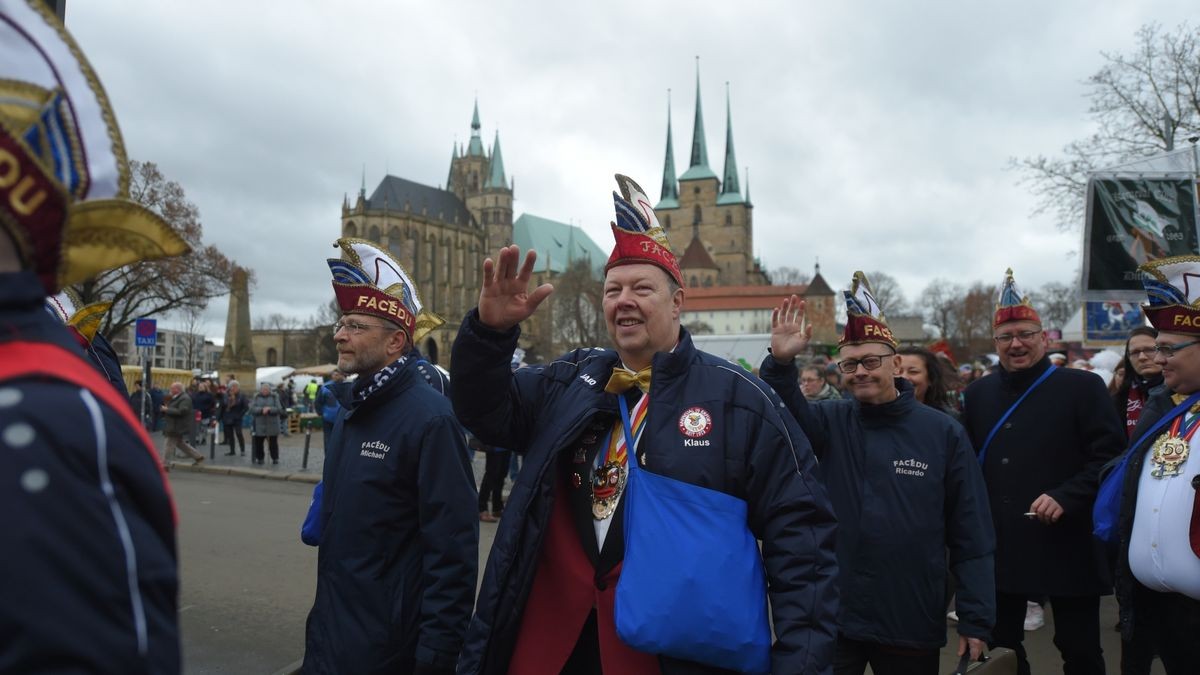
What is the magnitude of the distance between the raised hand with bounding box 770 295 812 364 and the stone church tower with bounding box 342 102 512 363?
80.3m

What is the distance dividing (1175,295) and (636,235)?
108 inches

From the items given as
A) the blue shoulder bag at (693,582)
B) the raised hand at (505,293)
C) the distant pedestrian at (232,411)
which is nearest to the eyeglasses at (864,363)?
the blue shoulder bag at (693,582)

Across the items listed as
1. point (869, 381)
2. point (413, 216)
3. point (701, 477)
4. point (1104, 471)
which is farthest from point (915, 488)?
point (413, 216)

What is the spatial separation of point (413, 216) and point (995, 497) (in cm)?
9394

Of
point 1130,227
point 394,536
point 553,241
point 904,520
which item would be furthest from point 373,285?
point 553,241

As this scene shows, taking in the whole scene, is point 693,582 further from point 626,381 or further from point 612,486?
point 626,381

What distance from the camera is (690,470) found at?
2346mm

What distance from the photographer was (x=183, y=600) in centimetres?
668

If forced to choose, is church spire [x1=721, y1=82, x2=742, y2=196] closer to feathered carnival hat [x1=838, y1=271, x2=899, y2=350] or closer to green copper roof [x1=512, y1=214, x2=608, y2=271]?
green copper roof [x1=512, y1=214, x2=608, y2=271]

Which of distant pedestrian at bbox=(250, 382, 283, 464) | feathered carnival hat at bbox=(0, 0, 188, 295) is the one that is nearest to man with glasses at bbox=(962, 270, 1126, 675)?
feathered carnival hat at bbox=(0, 0, 188, 295)

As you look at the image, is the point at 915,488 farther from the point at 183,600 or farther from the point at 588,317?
the point at 588,317

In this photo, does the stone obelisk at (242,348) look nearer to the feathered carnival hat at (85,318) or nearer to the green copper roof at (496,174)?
the feathered carnival hat at (85,318)

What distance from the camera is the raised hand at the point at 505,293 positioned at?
254 centimetres

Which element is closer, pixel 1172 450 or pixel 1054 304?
pixel 1172 450
